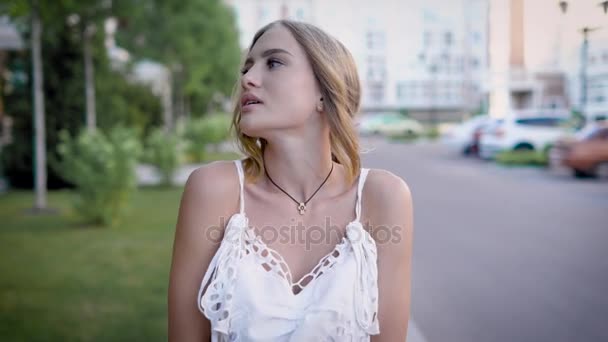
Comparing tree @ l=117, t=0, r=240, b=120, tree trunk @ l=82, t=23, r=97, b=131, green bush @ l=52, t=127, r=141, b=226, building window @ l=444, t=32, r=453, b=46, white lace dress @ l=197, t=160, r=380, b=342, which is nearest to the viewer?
white lace dress @ l=197, t=160, r=380, b=342

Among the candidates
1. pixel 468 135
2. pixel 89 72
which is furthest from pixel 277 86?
pixel 468 135

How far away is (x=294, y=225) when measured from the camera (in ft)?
5.14

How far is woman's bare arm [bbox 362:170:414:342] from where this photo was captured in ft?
4.99

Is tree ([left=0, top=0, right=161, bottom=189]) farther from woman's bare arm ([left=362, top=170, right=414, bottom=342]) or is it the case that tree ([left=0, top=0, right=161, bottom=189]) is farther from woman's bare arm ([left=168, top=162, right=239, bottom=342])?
woman's bare arm ([left=362, top=170, right=414, bottom=342])

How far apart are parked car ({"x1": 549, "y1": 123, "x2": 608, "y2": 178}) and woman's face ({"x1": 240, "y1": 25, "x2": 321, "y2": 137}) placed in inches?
453

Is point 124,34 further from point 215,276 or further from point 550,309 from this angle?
point 215,276

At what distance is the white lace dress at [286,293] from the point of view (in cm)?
141

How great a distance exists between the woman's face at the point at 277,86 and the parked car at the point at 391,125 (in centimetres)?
2740

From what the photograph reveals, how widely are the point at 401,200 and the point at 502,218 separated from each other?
22.1 ft

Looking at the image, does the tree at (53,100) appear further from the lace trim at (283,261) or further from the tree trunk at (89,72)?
the lace trim at (283,261)

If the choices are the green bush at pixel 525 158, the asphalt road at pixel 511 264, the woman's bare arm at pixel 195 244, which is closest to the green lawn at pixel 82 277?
the asphalt road at pixel 511 264

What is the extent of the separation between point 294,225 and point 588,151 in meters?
11.7

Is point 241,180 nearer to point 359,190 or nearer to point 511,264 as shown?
point 359,190

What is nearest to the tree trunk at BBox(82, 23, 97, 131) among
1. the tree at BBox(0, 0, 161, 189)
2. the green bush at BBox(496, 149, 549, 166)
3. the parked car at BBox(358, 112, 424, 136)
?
the tree at BBox(0, 0, 161, 189)
